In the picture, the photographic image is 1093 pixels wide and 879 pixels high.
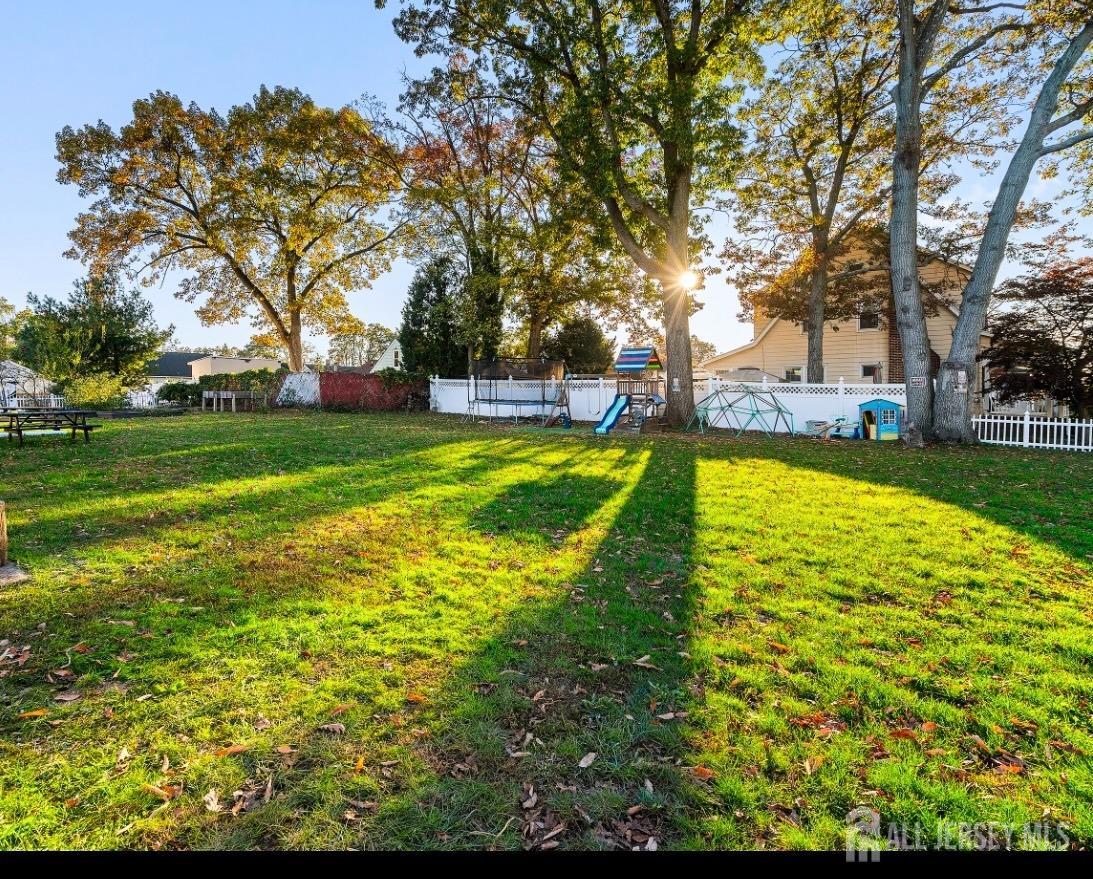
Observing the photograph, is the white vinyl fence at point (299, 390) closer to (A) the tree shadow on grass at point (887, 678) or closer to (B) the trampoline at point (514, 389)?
(B) the trampoline at point (514, 389)

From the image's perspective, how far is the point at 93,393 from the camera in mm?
23234

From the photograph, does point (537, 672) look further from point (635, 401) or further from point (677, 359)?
point (635, 401)

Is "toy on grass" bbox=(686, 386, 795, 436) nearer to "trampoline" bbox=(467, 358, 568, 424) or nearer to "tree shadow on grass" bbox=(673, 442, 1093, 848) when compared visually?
"trampoline" bbox=(467, 358, 568, 424)

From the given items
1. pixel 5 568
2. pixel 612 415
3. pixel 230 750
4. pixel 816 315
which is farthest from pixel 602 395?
pixel 230 750

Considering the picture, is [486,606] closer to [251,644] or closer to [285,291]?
[251,644]

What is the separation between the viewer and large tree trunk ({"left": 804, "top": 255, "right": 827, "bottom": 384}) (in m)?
17.9

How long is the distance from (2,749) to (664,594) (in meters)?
3.71

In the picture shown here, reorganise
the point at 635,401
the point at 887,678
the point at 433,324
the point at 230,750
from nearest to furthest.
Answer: the point at 230,750 < the point at 887,678 < the point at 635,401 < the point at 433,324

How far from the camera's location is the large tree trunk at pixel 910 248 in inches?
480

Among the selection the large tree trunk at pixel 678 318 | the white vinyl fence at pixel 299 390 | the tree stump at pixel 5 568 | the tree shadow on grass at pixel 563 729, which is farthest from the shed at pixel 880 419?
the white vinyl fence at pixel 299 390

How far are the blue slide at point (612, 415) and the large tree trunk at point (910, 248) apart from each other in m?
7.17

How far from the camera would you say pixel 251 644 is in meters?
3.23

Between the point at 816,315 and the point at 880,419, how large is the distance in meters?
5.65

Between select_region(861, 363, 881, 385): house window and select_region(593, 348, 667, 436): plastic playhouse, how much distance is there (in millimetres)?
10974
